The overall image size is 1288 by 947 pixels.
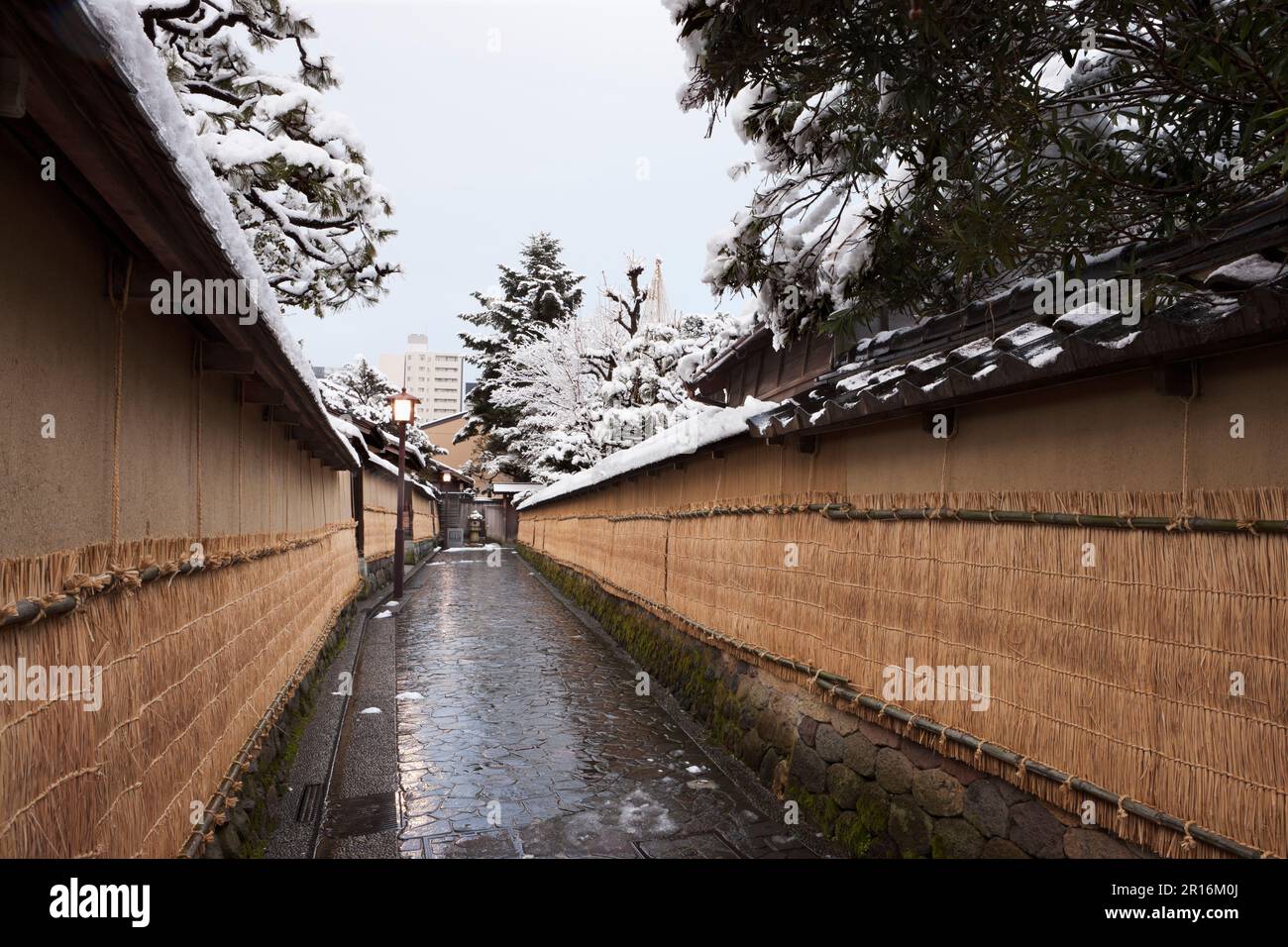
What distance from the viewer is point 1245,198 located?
4.89 metres

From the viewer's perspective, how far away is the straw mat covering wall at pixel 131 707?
2.73m

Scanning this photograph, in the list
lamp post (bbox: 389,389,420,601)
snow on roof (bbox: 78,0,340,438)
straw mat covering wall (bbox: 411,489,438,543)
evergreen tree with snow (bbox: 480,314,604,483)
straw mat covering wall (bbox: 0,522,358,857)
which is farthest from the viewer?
evergreen tree with snow (bbox: 480,314,604,483)

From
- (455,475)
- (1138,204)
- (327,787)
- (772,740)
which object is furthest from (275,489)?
(455,475)

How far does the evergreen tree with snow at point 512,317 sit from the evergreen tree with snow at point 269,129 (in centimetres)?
3651

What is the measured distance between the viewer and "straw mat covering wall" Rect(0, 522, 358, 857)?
8.97 ft

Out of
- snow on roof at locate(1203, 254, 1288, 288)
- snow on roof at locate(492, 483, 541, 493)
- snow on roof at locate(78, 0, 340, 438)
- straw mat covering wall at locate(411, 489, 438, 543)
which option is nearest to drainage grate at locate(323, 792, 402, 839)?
snow on roof at locate(78, 0, 340, 438)

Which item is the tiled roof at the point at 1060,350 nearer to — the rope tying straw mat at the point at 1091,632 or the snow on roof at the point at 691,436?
the rope tying straw mat at the point at 1091,632

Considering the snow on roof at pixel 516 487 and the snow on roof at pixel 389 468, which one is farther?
the snow on roof at pixel 516 487

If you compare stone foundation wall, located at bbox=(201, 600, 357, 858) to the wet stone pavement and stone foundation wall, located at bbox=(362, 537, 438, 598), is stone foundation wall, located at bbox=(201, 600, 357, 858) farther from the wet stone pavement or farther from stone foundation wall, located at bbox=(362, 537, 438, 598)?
stone foundation wall, located at bbox=(362, 537, 438, 598)

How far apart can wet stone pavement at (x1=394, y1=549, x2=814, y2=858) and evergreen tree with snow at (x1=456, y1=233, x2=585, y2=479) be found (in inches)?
1436

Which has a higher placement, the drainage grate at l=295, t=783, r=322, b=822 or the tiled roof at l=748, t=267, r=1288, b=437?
the tiled roof at l=748, t=267, r=1288, b=437

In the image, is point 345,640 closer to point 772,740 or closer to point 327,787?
point 327,787

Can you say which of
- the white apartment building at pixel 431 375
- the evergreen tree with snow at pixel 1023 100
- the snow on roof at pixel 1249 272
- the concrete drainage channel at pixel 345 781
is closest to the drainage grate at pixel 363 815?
the concrete drainage channel at pixel 345 781

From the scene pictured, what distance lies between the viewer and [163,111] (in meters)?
2.55
